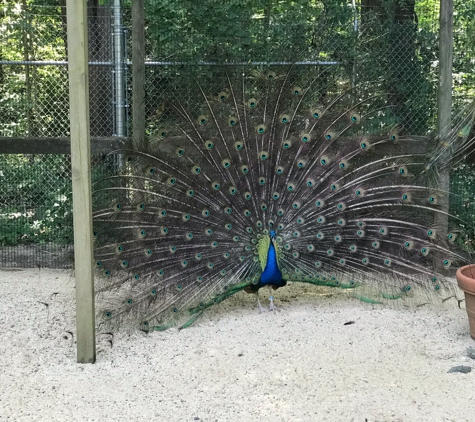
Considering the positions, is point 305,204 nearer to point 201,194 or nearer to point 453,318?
point 201,194

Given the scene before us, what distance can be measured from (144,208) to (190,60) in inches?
99.8

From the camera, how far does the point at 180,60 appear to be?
26.0 feet

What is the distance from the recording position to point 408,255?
6.32 m

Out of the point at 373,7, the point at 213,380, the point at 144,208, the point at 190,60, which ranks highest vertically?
the point at 373,7

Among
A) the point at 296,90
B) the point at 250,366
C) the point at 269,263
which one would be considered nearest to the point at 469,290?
the point at 269,263

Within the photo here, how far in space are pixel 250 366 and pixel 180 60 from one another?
4319 millimetres

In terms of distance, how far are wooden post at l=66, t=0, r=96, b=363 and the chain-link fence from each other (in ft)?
9.29

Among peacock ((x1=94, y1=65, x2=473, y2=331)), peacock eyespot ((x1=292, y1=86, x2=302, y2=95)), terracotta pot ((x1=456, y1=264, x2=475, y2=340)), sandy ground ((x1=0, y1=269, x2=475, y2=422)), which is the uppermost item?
peacock eyespot ((x1=292, y1=86, x2=302, y2=95))

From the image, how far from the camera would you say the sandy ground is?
4328mm

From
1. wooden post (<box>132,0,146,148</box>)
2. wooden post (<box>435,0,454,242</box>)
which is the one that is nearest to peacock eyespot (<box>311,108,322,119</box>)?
wooden post (<box>435,0,454,242</box>)

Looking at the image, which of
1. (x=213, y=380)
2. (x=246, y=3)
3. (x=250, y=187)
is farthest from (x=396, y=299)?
(x=246, y=3)

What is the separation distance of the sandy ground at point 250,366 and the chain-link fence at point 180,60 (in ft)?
5.68

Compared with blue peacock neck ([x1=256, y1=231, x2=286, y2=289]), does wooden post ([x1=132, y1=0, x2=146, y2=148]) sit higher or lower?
higher

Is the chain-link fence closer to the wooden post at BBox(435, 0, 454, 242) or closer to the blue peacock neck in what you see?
the wooden post at BBox(435, 0, 454, 242)
